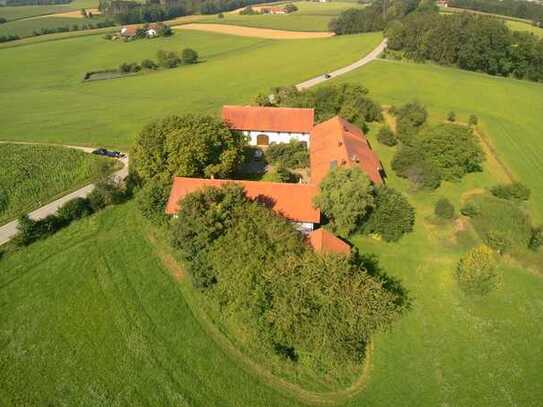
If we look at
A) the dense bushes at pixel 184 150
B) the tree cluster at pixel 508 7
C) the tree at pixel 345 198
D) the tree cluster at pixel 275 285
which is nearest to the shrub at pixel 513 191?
the tree at pixel 345 198

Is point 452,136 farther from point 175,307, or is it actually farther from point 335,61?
point 335,61

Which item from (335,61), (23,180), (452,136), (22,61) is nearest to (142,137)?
(23,180)

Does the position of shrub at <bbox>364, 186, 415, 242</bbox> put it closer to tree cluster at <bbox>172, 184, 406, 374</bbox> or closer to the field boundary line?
tree cluster at <bbox>172, 184, 406, 374</bbox>

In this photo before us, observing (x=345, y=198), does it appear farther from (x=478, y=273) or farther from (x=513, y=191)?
(x=513, y=191)

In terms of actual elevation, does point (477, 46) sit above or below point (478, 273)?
above

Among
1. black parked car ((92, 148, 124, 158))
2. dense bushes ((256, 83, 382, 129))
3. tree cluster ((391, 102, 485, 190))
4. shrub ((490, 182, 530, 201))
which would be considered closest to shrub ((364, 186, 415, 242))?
tree cluster ((391, 102, 485, 190))

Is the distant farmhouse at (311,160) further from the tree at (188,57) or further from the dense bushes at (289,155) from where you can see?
the tree at (188,57)

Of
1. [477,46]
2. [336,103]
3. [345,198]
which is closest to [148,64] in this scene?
[336,103]
